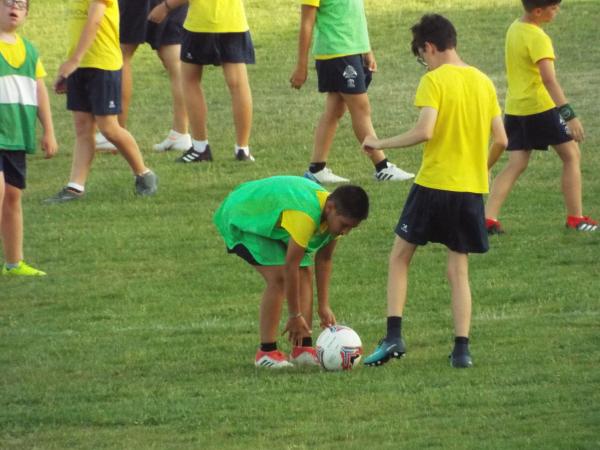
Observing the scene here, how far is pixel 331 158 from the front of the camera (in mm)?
13844

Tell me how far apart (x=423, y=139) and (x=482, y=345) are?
1.27 metres

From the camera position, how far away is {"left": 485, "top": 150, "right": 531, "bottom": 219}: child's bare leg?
11391 mm

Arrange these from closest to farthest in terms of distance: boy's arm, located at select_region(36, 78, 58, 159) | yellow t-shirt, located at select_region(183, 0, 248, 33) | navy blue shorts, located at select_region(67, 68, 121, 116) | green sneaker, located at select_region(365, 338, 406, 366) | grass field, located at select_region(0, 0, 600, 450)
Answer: grass field, located at select_region(0, 0, 600, 450) → green sneaker, located at select_region(365, 338, 406, 366) → boy's arm, located at select_region(36, 78, 58, 159) → navy blue shorts, located at select_region(67, 68, 121, 116) → yellow t-shirt, located at select_region(183, 0, 248, 33)

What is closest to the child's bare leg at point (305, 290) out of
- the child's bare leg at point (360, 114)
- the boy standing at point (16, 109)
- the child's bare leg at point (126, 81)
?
the boy standing at point (16, 109)

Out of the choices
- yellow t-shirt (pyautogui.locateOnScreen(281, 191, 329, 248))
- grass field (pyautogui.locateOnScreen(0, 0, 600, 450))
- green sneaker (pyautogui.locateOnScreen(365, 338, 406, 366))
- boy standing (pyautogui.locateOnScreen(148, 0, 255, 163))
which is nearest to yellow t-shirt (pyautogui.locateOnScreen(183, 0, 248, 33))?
boy standing (pyautogui.locateOnScreen(148, 0, 255, 163))

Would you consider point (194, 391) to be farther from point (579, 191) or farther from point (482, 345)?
point (579, 191)

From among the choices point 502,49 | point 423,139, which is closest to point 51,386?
point 423,139

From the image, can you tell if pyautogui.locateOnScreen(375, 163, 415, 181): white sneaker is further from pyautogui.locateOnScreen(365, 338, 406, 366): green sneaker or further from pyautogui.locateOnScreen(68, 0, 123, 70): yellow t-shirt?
pyautogui.locateOnScreen(365, 338, 406, 366): green sneaker

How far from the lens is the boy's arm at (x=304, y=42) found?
12633 millimetres

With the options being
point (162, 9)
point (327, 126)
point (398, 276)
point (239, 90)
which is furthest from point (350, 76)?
point (398, 276)

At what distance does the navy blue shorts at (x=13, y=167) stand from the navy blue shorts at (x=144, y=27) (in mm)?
3943

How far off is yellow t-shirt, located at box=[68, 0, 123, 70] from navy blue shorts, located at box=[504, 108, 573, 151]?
3137 mm

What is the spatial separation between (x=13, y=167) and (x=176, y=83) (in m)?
4.03

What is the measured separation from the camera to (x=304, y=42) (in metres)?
12.7
